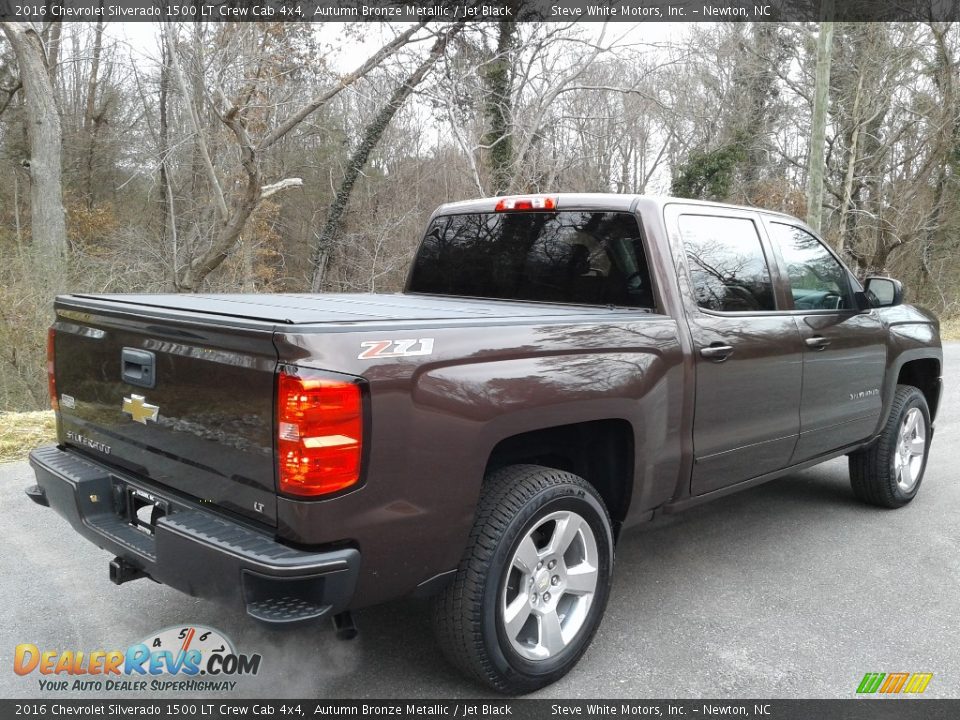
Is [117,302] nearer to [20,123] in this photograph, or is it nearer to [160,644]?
[160,644]

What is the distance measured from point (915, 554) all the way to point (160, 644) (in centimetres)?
394

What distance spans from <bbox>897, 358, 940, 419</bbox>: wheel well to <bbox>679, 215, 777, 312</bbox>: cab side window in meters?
1.98

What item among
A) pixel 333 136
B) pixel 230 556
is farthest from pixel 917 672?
pixel 333 136

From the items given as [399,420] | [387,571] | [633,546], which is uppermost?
[399,420]

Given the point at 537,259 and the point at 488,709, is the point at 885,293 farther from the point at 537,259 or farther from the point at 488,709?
the point at 488,709

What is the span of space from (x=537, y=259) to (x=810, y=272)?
5.42 feet

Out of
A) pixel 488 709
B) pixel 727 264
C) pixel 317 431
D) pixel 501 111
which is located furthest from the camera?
pixel 501 111

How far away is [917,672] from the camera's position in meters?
3.16

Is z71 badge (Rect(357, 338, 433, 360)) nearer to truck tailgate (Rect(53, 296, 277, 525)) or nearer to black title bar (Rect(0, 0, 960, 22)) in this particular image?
truck tailgate (Rect(53, 296, 277, 525))

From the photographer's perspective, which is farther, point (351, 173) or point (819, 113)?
point (351, 173)

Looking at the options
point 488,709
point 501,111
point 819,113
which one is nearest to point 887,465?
point 488,709

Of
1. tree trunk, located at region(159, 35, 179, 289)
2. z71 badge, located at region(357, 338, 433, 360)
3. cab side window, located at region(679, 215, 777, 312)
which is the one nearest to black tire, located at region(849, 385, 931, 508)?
cab side window, located at region(679, 215, 777, 312)

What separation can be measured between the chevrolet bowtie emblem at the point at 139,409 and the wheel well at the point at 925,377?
189 inches

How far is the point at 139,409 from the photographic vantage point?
293cm
